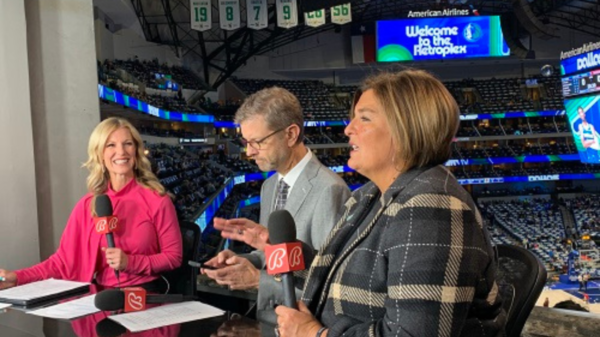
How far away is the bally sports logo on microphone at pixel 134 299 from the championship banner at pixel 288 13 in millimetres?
11750

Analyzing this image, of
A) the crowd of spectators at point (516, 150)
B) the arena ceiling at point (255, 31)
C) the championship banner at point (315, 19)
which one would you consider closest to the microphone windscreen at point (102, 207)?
the championship banner at point (315, 19)

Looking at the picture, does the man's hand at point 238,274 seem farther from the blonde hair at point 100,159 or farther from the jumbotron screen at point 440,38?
the jumbotron screen at point 440,38

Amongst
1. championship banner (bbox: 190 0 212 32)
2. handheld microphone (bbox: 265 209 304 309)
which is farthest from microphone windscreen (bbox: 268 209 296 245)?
championship banner (bbox: 190 0 212 32)

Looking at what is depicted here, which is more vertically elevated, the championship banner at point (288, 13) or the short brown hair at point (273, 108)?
the championship banner at point (288, 13)

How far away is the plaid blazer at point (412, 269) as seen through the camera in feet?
3.36

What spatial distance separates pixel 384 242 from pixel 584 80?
42.7ft

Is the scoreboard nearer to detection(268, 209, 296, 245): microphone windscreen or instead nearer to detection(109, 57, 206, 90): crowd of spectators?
detection(109, 57, 206, 90): crowd of spectators

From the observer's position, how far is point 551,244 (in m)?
19.8

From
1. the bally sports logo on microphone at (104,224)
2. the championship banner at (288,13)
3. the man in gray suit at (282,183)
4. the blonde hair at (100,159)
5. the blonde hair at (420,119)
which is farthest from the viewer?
the championship banner at (288,13)

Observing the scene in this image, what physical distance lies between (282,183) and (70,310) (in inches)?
31.8

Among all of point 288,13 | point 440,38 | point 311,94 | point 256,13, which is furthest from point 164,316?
point 440,38

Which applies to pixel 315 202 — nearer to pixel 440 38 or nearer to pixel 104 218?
pixel 104 218

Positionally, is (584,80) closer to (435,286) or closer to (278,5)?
(278,5)

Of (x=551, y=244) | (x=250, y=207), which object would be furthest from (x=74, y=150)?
(x=250, y=207)
